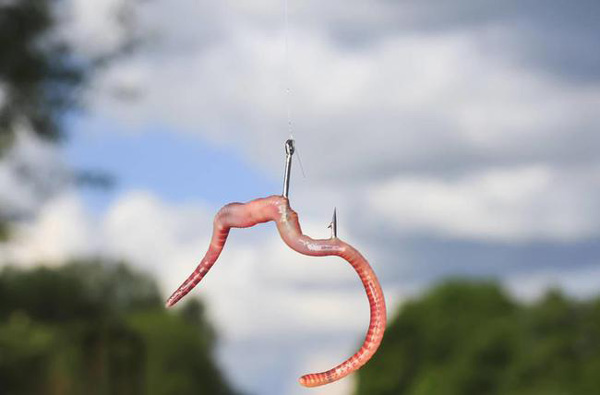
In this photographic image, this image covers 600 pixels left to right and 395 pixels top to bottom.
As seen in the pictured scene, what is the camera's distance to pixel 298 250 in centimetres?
93

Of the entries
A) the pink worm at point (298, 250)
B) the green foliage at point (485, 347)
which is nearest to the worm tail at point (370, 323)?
the pink worm at point (298, 250)

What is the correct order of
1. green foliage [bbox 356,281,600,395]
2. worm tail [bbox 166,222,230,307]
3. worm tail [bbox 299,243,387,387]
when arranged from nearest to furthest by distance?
worm tail [bbox 299,243,387,387]
worm tail [bbox 166,222,230,307]
green foliage [bbox 356,281,600,395]

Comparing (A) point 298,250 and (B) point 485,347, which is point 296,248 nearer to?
(A) point 298,250

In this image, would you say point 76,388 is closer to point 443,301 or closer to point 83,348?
point 83,348

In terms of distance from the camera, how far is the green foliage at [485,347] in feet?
14.7

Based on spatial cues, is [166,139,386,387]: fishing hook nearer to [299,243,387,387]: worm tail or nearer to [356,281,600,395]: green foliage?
[299,243,387,387]: worm tail

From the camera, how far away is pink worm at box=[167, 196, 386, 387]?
886 mm

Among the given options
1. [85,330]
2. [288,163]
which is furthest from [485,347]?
[288,163]

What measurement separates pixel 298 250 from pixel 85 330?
3.88m

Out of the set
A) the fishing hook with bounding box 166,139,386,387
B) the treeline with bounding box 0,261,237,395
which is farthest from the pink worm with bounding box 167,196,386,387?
the treeline with bounding box 0,261,237,395

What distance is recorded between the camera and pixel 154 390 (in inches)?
196

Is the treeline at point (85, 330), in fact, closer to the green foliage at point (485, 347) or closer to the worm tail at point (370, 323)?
the green foliage at point (485, 347)

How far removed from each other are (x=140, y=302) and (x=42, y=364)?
0.69m

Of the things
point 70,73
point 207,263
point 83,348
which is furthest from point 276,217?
point 70,73
